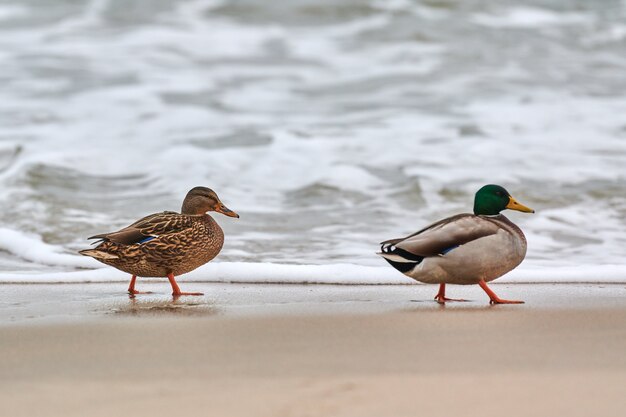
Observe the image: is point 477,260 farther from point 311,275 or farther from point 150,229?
point 150,229

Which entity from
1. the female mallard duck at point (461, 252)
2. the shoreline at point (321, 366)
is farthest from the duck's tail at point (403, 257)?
the shoreline at point (321, 366)

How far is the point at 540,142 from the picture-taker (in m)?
12.1

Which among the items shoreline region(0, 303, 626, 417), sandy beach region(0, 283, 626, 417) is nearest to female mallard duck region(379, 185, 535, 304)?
sandy beach region(0, 283, 626, 417)

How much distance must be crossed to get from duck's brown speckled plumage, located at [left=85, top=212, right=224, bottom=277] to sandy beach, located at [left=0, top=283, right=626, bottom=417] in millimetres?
268

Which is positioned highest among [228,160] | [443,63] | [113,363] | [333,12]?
[333,12]

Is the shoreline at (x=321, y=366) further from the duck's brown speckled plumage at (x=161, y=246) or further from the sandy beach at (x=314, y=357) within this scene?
the duck's brown speckled plumage at (x=161, y=246)

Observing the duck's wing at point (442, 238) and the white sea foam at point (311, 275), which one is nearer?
the duck's wing at point (442, 238)

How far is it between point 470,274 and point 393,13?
43.8ft

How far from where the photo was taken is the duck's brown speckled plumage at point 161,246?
19.7 ft

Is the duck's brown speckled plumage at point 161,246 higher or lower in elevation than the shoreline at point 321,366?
higher

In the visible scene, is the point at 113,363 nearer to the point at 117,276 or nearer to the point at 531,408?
the point at 531,408

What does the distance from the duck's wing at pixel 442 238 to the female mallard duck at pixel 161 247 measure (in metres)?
1.20

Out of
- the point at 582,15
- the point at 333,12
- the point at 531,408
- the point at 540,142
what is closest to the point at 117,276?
the point at 531,408

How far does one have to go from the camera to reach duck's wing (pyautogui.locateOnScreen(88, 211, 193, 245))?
6039 millimetres
